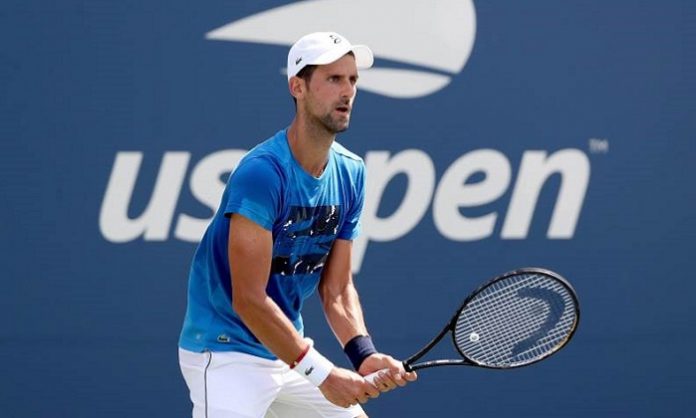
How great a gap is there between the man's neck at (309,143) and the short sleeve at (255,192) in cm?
14

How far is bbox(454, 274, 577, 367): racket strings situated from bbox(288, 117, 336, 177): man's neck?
2.07 feet

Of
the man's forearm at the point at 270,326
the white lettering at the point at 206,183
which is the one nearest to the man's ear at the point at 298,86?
the man's forearm at the point at 270,326

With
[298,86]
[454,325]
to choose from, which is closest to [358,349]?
[454,325]

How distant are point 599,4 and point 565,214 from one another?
0.82 meters

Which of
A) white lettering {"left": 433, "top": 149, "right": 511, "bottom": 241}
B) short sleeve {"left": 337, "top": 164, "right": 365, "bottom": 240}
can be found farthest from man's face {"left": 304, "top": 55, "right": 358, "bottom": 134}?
white lettering {"left": 433, "top": 149, "right": 511, "bottom": 241}

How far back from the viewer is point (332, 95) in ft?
13.6

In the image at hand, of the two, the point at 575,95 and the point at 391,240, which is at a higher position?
the point at 575,95

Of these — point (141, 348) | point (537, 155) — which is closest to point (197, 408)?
point (141, 348)

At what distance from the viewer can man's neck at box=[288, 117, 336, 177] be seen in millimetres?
4184

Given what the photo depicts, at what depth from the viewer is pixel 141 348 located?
5.79m

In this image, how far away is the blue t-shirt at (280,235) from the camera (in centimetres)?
412

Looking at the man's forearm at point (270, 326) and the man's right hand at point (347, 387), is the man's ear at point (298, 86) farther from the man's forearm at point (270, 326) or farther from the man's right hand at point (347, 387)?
the man's right hand at point (347, 387)

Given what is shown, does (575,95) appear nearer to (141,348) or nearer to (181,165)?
(181,165)

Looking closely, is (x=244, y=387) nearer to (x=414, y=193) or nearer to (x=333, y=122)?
(x=333, y=122)
